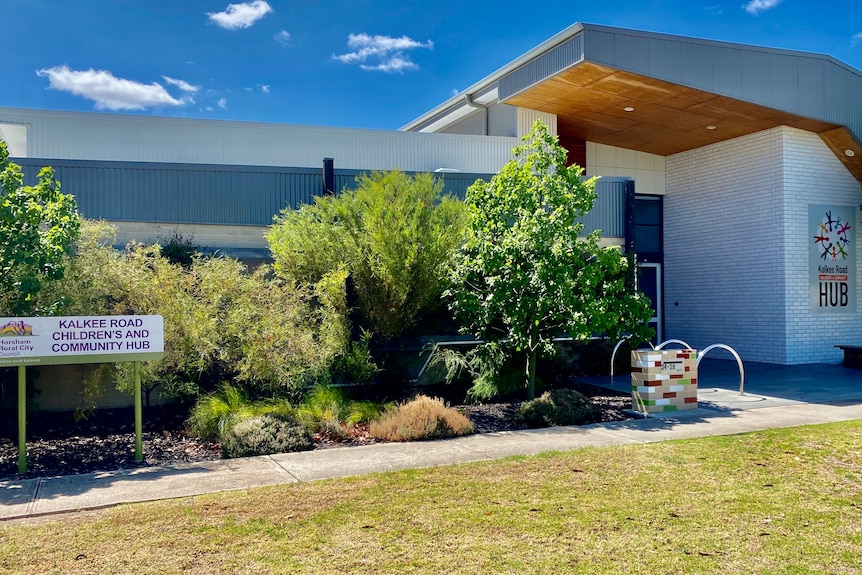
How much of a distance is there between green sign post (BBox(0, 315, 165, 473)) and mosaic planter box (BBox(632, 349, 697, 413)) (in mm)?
7190

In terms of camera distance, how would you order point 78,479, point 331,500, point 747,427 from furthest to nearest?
1. point 747,427
2. point 78,479
3. point 331,500

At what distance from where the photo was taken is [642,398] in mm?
11406

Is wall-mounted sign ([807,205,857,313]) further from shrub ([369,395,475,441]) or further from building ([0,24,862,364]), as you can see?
shrub ([369,395,475,441])

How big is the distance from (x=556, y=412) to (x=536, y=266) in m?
2.18

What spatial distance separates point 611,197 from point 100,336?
12017 millimetres

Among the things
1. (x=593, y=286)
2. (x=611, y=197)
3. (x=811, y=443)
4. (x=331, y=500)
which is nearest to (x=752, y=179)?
(x=611, y=197)

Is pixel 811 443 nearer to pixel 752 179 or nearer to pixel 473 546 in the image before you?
pixel 473 546

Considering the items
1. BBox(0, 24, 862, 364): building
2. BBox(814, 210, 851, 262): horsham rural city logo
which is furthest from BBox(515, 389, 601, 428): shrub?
BBox(814, 210, 851, 262): horsham rural city logo

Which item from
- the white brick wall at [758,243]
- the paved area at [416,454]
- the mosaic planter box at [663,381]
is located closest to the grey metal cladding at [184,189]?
the mosaic planter box at [663,381]

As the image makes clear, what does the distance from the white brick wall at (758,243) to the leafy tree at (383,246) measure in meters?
10.6

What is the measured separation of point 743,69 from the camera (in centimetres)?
1675

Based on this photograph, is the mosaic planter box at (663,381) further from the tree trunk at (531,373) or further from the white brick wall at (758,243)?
the white brick wall at (758,243)

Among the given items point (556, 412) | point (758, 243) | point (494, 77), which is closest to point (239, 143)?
point (494, 77)

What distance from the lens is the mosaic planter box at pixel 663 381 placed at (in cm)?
1134
